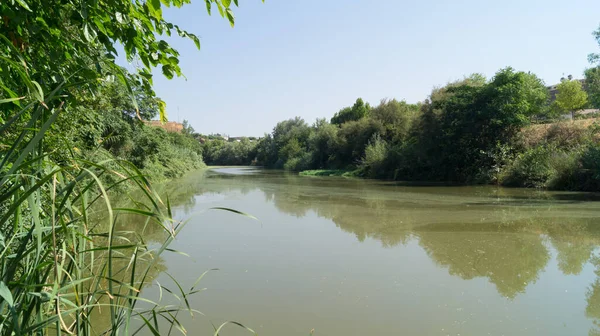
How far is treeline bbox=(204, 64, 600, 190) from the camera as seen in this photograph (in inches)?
523

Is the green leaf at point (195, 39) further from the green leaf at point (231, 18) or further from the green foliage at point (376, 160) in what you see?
the green foliage at point (376, 160)

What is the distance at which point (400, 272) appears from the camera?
4543mm

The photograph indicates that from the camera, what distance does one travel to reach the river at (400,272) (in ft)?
10.6

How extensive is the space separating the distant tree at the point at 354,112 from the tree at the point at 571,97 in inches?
584

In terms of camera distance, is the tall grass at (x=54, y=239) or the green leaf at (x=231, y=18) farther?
the green leaf at (x=231, y=18)

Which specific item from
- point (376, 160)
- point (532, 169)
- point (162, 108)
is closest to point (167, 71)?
point (162, 108)

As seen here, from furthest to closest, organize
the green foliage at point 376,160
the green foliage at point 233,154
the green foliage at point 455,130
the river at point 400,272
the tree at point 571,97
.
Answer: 1. the green foliage at point 233,154
2. the tree at point 571,97
3. the green foliage at point 376,160
4. the green foliage at point 455,130
5. the river at point 400,272

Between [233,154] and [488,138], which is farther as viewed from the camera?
[233,154]

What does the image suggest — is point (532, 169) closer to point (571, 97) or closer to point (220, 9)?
point (571, 97)

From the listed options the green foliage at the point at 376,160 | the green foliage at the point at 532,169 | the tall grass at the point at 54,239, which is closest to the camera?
the tall grass at the point at 54,239

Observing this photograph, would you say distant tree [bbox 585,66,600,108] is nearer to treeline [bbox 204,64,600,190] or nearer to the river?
treeline [bbox 204,64,600,190]

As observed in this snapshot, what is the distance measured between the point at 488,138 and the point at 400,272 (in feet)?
47.3

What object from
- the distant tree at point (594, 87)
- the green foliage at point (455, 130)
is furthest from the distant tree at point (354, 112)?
the distant tree at point (594, 87)

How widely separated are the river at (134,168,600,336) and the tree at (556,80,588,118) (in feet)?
64.4
